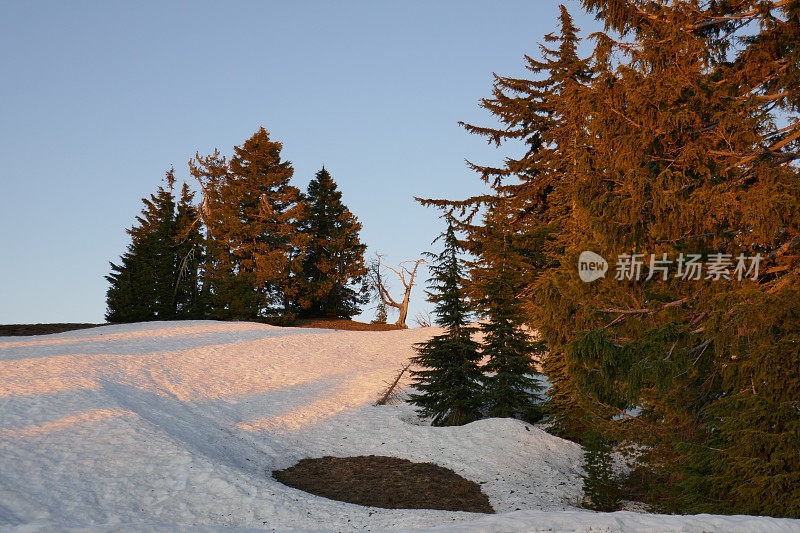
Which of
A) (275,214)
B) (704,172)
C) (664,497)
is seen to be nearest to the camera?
(704,172)

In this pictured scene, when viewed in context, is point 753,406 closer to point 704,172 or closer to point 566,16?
point 704,172

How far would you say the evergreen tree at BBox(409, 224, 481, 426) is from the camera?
53.0ft

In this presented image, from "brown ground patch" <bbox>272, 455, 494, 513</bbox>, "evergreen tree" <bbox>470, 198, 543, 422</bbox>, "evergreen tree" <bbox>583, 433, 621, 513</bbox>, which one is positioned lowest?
"brown ground patch" <bbox>272, 455, 494, 513</bbox>

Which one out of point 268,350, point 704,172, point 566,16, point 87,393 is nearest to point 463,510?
point 704,172

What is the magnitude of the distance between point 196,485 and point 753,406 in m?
9.30

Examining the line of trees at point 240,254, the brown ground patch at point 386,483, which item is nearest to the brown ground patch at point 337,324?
the line of trees at point 240,254

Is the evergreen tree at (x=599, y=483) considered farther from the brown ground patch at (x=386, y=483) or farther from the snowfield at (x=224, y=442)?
the brown ground patch at (x=386, y=483)

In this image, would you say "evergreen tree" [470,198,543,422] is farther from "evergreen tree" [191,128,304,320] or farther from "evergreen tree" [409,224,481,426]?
"evergreen tree" [191,128,304,320]

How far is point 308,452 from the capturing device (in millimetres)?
13766

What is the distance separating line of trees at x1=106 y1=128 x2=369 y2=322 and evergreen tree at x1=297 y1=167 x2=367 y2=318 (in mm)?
71

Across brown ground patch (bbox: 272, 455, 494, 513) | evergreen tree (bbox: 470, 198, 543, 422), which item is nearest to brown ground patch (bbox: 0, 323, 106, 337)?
brown ground patch (bbox: 272, 455, 494, 513)

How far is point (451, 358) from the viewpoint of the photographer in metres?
16.4

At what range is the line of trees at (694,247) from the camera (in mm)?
7551

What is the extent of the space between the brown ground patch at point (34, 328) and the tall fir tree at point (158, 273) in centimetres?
314
